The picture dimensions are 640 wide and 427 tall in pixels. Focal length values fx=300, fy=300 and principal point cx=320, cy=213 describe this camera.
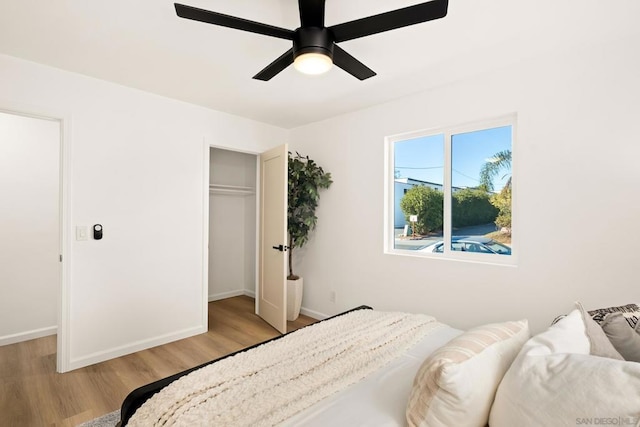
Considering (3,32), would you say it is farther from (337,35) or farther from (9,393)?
(9,393)

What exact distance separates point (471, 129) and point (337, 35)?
1.71m

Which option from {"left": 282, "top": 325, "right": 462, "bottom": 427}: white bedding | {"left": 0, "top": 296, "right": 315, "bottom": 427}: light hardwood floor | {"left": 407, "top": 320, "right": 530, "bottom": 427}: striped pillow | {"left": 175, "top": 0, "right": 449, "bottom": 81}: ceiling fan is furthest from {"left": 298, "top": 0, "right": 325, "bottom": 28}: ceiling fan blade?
{"left": 0, "top": 296, "right": 315, "bottom": 427}: light hardwood floor

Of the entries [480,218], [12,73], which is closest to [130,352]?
[12,73]

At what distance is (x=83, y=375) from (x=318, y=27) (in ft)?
10.2

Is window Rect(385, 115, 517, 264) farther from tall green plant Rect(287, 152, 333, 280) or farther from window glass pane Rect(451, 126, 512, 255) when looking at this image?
tall green plant Rect(287, 152, 333, 280)

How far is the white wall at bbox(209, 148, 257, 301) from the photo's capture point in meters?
4.63

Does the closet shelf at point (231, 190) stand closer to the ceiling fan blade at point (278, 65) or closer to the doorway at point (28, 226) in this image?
the doorway at point (28, 226)

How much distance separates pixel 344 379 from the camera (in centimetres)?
130

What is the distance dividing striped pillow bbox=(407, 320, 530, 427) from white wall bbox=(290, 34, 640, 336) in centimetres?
152

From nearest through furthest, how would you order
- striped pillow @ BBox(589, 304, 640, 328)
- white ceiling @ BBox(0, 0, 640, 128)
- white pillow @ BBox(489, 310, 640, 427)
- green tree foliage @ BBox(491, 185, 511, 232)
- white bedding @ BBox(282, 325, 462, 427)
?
1. white pillow @ BBox(489, 310, 640, 427)
2. white bedding @ BBox(282, 325, 462, 427)
3. striped pillow @ BBox(589, 304, 640, 328)
4. white ceiling @ BBox(0, 0, 640, 128)
5. green tree foliage @ BBox(491, 185, 511, 232)

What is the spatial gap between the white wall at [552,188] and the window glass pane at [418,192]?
0.22m

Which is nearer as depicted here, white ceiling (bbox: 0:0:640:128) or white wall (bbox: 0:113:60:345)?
white ceiling (bbox: 0:0:640:128)

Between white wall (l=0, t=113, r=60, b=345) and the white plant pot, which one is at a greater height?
white wall (l=0, t=113, r=60, b=345)

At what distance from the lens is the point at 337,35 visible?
1562 mm
